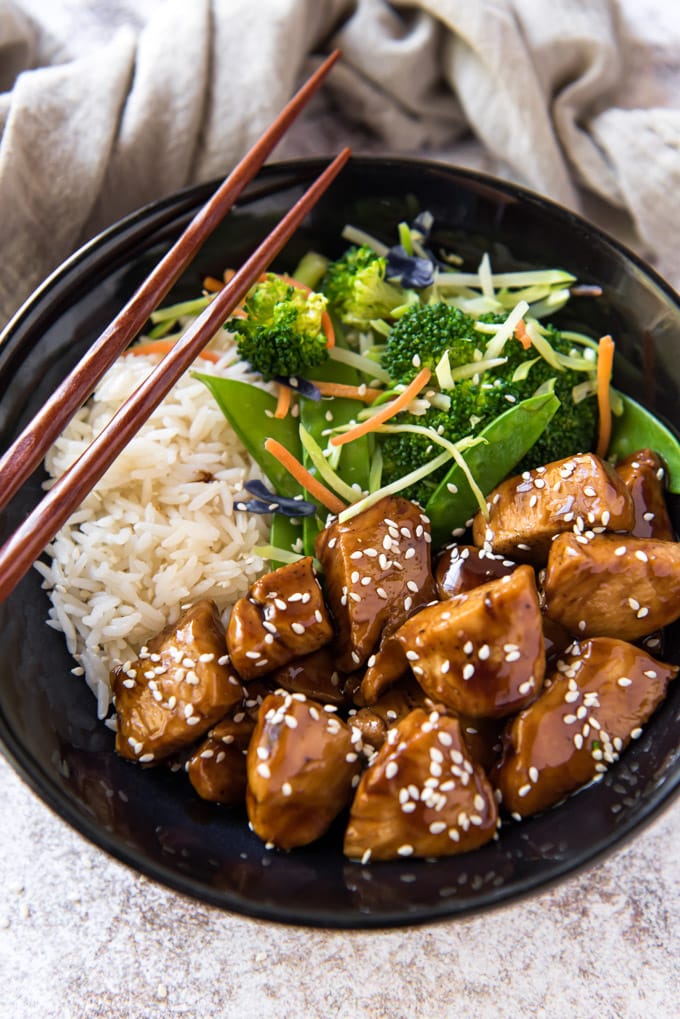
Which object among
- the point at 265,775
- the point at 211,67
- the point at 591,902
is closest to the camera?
the point at 265,775

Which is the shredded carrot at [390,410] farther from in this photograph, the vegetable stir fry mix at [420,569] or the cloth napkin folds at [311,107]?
the cloth napkin folds at [311,107]

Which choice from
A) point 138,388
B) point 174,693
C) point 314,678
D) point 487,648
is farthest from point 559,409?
point 174,693

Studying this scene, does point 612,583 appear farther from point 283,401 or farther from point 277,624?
point 283,401

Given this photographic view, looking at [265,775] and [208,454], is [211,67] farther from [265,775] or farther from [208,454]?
[265,775]

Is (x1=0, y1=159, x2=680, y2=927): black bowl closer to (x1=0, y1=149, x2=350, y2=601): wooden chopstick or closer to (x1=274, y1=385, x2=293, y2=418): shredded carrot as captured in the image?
(x1=0, y1=149, x2=350, y2=601): wooden chopstick

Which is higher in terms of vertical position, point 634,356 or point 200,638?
point 634,356

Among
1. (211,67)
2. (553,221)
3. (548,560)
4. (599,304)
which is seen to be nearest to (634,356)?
(599,304)

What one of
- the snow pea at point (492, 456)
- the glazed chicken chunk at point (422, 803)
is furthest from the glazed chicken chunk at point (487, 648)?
the snow pea at point (492, 456)
